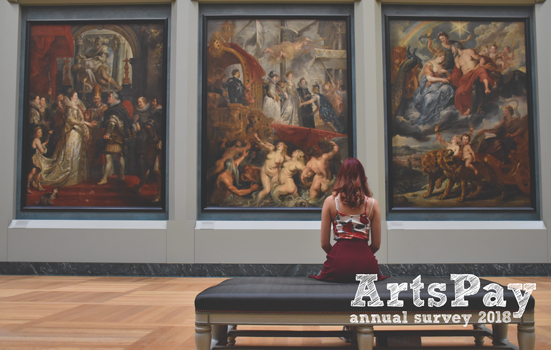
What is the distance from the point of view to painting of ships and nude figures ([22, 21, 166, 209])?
32.4 ft

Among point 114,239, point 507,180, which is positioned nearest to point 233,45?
point 114,239

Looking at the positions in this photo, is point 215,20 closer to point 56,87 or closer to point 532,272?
point 56,87

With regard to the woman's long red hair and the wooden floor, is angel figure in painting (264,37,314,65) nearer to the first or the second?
the wooden floor

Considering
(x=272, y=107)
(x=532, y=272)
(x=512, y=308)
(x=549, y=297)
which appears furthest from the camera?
(x=272, y=107)

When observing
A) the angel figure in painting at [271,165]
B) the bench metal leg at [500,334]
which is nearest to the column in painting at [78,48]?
the angel figure in painting at [271,165]

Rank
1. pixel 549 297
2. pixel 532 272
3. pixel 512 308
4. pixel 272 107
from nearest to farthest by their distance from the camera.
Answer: pixel 512 308, pixel 549 297, pixel 532 272, pixel 272 107

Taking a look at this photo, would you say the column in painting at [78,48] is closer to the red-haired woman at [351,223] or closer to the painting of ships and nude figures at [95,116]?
the painting of ships and nude figures at [95,116]

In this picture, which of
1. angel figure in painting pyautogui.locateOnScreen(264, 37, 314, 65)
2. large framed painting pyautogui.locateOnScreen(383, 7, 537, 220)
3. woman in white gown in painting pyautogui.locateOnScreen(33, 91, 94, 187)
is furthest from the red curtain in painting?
large framed painting pyautogui.locateOnScreen(383, 7, 537, 220)

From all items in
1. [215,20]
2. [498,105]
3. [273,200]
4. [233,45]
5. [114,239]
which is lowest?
[114,239]

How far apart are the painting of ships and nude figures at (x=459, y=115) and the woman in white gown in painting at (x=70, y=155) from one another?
285 inches

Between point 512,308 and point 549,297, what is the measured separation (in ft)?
14.0

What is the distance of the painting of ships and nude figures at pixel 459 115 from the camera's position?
969cm

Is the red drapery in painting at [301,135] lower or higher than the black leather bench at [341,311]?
higher

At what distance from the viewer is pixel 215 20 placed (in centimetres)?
1005
